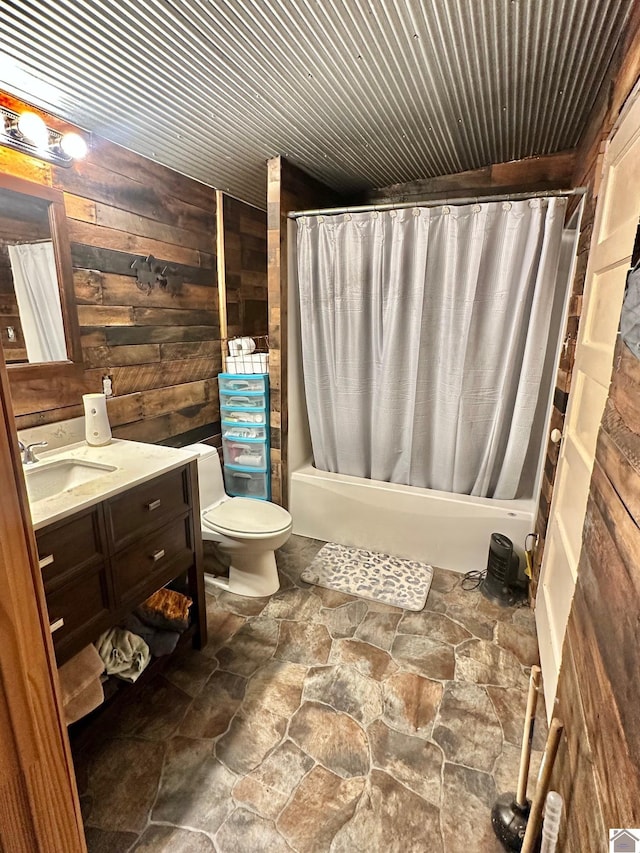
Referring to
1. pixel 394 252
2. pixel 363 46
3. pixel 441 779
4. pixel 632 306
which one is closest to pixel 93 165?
pixel 363 46

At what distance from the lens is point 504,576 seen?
2.27 m

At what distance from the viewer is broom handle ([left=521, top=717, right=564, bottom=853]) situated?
92cm

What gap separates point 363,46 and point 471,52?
1.29 ft

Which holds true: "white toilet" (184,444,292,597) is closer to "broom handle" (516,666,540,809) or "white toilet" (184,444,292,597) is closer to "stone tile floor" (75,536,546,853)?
"stone tile floor" (75,536,546,853)

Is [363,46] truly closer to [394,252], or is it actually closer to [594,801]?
[394,252]

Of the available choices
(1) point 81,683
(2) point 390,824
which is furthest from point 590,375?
(1) point 81,683

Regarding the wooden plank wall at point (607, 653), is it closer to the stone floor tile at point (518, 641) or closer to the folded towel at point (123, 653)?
the stone floor tile at point (518, 641)

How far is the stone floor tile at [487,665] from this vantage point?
1.78 metres

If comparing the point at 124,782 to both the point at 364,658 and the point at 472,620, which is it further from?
the point at 472,620

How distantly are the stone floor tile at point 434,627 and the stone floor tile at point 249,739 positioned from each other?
75cm

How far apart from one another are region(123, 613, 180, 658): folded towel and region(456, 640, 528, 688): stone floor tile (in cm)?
121

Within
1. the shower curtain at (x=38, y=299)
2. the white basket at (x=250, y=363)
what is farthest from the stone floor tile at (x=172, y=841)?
the white basket at (x=250, y=363)

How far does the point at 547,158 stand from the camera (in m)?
2.50

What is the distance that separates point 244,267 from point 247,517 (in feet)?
6.10
